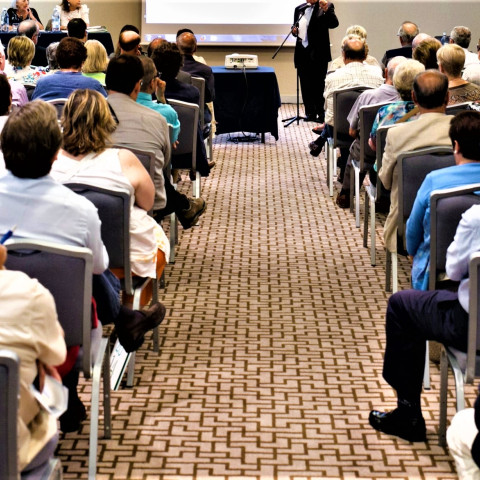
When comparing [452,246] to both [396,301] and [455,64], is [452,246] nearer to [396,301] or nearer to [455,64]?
[396,301]

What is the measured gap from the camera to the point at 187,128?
18.9 ft

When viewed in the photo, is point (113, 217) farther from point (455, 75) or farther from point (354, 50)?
point (354, 50)

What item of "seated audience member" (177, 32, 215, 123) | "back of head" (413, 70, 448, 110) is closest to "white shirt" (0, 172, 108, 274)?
"back of head" (413, 70, 448, 110)

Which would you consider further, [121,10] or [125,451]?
[121,10]

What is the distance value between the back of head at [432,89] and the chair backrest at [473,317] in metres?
1.83

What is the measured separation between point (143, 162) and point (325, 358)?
3.92 ft

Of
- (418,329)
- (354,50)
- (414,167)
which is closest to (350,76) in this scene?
(354,50)

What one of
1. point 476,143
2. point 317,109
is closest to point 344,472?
point 476,143

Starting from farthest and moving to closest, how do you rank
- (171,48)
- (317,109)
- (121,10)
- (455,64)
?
(121,10) → (317,109) → (171,48) → (455,64)

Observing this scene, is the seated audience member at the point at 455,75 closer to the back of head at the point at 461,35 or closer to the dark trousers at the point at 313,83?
the back of head at the point at 461,35

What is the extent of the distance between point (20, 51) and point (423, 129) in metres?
3.37

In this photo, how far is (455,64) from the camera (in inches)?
218

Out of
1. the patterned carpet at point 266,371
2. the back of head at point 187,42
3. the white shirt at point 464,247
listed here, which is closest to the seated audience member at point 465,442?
the white shirt at point 464,247

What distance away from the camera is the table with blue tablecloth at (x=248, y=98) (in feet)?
29.6
